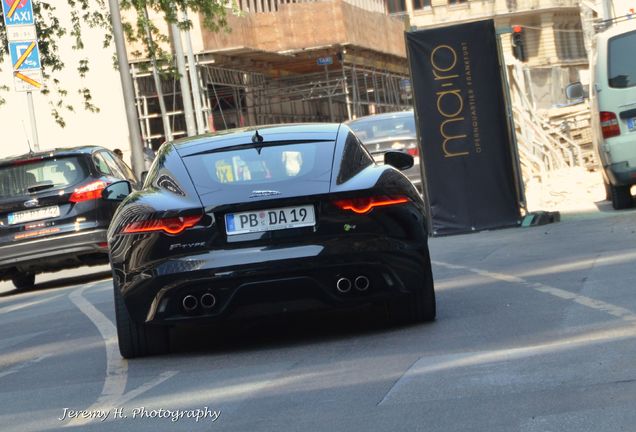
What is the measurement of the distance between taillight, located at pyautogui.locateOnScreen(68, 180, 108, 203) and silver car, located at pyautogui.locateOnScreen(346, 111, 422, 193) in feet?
22.2

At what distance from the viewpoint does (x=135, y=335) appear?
8.74 metres

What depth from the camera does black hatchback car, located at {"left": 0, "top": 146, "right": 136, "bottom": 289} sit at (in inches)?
659

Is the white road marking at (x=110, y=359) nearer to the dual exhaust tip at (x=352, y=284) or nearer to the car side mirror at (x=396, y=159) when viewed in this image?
the dual exhaust tip at (x=352, y=284)

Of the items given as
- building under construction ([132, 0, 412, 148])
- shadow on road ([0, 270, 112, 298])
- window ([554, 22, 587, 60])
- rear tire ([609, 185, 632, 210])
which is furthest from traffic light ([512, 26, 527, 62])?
window ([554, 22, 587, 60])

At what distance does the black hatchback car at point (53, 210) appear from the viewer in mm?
16734

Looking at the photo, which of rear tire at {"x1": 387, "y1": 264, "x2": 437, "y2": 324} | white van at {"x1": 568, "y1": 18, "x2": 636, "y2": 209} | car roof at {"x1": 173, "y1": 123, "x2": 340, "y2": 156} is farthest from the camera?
white van at {"x1": 568, "y1": 18, "x2": 636, "y2": 209}

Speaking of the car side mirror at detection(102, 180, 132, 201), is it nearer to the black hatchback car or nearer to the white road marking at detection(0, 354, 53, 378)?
the white road marking at detection(0, 354, 53, 378)

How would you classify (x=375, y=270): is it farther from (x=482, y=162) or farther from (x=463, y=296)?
(x=482, y=162)

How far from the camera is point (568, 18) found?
104500 mm

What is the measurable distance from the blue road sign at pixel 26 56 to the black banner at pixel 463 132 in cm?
998

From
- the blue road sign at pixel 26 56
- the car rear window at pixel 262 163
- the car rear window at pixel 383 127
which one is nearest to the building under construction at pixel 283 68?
the blue road sign at pixel 26 56

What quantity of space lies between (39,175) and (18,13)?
900 centimetres

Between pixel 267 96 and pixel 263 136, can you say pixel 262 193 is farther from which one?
pixel 267 96

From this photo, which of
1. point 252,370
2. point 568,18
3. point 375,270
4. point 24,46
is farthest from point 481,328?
point 568,18
